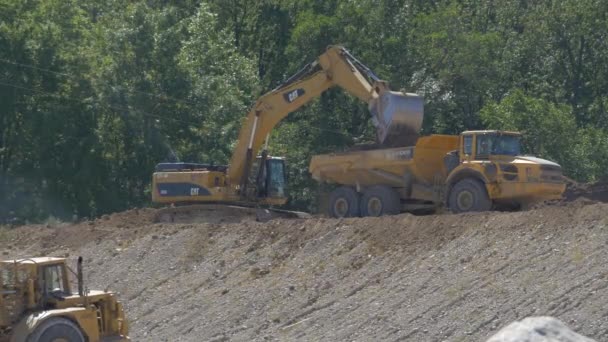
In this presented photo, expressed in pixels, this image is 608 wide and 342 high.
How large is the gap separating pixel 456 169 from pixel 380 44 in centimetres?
2063

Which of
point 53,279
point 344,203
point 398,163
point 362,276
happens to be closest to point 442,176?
point 398,163

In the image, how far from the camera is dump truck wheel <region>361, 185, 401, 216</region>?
28641mm

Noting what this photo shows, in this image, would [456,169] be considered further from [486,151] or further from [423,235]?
[423,235]

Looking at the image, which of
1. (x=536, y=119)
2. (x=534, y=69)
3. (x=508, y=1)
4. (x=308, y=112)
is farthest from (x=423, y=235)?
(x=508, y=1)

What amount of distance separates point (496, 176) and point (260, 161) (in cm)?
797

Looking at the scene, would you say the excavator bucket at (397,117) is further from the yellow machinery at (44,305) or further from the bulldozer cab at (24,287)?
the bulldozer cab at (24,287)

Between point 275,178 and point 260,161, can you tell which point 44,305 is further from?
point 275,178

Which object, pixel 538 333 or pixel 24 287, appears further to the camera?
pixel 24 287

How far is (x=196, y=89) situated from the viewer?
46000 millimetres

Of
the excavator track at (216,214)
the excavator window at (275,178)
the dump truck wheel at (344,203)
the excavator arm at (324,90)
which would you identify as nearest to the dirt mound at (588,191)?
the excavator arm at (324,90)

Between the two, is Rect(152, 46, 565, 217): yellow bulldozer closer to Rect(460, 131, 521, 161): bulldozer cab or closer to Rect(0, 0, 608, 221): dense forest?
Rect(460, 131, 521, 161): bulldozer cab

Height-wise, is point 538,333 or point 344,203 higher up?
point 538,333

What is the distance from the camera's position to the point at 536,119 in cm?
4162

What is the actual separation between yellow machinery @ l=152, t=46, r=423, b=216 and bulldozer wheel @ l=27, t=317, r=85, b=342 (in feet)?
41.8
